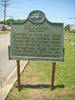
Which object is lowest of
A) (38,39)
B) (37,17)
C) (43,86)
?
(43,86)

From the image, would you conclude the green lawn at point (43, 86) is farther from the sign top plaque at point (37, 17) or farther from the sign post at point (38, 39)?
the sign top plaque at point (37, 17)

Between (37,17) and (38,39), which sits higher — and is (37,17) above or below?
above

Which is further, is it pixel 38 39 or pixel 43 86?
pixel 43 86

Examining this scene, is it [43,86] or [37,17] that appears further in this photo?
[43,86]

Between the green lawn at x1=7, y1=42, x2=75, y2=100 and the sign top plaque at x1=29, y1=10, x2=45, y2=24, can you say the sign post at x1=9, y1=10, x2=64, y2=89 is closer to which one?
the sign top plaque at x1=29, y1=10, x2=45, y2=24

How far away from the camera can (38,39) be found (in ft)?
22.3

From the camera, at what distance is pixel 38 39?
6.79 metres

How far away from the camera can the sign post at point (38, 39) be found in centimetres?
673

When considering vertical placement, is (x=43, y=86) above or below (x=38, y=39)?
below

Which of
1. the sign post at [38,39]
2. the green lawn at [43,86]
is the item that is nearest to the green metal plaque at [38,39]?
the sign post at [38,39]

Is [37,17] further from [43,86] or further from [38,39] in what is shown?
[43,86]

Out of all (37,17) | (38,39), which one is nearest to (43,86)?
(38,39)

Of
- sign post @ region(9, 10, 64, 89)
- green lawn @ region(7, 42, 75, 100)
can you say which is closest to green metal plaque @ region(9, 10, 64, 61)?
sign post @ region(9, 10, 64, 89)

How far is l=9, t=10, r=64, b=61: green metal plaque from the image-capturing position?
265 inches
